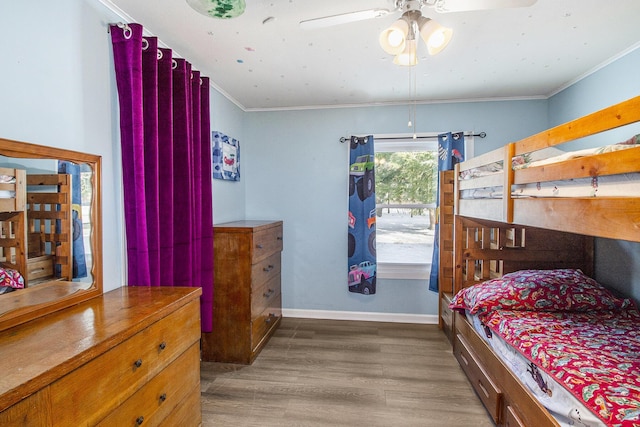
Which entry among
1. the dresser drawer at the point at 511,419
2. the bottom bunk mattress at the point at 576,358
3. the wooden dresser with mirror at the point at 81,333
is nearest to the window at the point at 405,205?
the bottom bunk mattress at the point at 576,358

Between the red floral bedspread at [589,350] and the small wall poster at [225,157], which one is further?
the small wall poster at [225,157]

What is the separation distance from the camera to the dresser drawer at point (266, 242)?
8.75 feet

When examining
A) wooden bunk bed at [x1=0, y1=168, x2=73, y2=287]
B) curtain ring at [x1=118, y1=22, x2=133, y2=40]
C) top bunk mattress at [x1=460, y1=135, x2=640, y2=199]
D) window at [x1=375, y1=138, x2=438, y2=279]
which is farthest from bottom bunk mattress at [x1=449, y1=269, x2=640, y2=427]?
curtain ring at [x1=118, y1=22, x2=133, y2=40]

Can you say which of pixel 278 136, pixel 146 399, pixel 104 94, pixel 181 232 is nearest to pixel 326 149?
pixel 278 136

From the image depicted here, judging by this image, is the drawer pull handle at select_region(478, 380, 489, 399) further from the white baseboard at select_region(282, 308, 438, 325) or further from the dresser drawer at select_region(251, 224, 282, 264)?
the dresser drawer at select_region(251, 224, 282, 264)

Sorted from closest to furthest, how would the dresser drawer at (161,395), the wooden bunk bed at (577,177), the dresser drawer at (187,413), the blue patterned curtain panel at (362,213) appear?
1. the wooden bunk bed at (577,177)
2. the dresser drawer at (161,395)
3. the dresser drawer at (187,413)
4. the blue patterned curtain panel at (362,213)

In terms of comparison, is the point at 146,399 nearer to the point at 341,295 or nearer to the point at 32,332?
the point at 32,332

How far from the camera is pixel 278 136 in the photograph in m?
3.60

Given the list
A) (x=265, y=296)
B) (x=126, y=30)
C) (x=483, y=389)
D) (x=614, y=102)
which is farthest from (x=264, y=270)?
(x=614, y=102)

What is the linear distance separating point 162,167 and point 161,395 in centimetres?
124

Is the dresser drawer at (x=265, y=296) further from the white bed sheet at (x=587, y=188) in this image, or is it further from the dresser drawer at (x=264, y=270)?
the white bed sheet at (x=587, y=188)

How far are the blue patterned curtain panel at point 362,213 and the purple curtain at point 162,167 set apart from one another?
1504mm

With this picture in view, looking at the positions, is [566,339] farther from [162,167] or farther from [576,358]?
[162,167]

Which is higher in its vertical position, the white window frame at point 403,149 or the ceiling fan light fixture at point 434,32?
the ceiling fan light fixture at point 434,32
